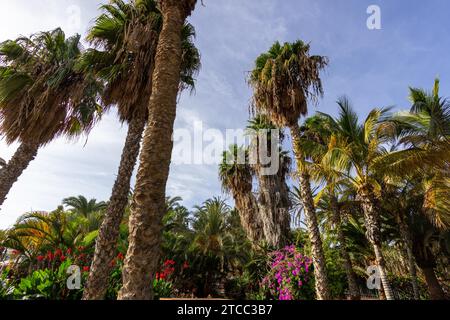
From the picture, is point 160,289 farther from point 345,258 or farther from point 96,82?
point 345,258

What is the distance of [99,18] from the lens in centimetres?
783

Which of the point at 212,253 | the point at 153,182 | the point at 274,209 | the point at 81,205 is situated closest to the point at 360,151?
the point at 274,209

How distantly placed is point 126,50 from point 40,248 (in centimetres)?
924

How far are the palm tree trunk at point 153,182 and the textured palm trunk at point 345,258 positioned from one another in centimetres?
1160

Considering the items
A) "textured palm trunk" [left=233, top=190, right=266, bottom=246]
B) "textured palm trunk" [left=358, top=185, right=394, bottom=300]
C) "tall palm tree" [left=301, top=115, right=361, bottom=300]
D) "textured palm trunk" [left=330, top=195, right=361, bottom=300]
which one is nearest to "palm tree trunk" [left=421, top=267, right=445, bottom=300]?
"textured palm trunk" [left=330, top=195, right=361, bottom=300]

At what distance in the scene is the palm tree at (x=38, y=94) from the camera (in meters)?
8.09

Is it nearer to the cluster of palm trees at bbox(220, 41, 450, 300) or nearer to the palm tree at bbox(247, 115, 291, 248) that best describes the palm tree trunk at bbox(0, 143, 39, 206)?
the cluster of palm trees at bbox(220, 41, 450, 300)

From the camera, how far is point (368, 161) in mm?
9484

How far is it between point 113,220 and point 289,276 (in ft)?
28.5

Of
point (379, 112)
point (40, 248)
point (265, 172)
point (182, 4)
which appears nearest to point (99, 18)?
point (182, 4)

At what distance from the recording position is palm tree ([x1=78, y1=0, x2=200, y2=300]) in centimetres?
701

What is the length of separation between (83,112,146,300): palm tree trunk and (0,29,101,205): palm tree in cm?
215

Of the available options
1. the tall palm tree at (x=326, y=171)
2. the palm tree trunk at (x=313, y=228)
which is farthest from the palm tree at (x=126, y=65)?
the tall palm tree at (x=326, y=171)
